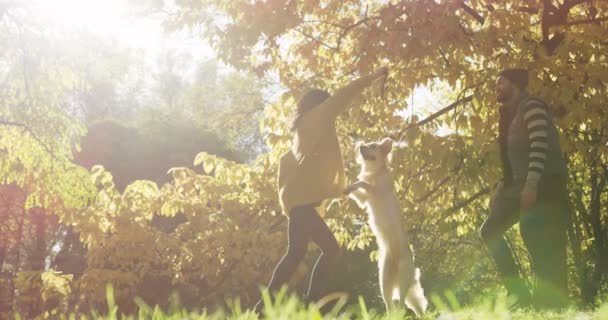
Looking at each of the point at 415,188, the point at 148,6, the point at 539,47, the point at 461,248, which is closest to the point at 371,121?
the point at 415,188

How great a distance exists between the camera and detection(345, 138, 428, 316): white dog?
190 inches

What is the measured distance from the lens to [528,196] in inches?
179

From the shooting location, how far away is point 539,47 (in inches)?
274

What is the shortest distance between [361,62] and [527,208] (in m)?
2.97

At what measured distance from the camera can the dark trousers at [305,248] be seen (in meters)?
4.70

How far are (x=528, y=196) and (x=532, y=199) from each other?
4cm

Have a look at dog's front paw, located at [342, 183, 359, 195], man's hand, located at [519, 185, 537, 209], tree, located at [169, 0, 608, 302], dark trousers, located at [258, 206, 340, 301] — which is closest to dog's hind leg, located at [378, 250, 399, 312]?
dark trousers, located at [258, 206, 340, 301]

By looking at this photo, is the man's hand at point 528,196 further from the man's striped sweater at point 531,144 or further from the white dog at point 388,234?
the white dog at point 388,234

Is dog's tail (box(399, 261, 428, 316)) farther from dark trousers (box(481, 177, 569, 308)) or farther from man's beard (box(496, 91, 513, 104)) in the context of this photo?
man's beard (box(496, 91, 513, 104))

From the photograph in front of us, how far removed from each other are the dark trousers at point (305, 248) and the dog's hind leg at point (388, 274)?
0.41 m

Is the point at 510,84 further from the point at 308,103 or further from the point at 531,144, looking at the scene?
the point at 308,103

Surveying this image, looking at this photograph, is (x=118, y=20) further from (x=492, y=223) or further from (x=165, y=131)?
(x=165, y=131)

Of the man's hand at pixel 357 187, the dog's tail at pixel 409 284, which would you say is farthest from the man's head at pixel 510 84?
the dog's tail at pixel 409 284

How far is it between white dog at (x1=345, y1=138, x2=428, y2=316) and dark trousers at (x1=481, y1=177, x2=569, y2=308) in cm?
71
